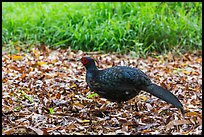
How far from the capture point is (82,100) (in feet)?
17.2

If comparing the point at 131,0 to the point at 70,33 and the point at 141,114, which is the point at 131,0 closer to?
the point at 70,33

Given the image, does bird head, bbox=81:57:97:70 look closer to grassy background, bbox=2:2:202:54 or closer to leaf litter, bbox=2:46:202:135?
leaf litter, bbox=2:46:202:135

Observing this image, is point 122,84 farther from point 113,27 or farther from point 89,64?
point 113,27

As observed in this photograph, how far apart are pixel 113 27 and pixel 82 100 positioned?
3.29 metres

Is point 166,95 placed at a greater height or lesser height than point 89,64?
lesser

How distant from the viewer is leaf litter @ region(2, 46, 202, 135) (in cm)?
420

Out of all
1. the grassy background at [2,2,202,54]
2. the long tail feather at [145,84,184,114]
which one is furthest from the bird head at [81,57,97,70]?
the grassy background at [2,2,202,54]

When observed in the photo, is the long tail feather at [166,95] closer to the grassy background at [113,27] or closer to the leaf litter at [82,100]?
the leaf litter at [82,100]

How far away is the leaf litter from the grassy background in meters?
0.42

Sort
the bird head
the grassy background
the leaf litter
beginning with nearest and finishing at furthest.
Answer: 1. the leaf litter
2. the bird head
3. the grassy background

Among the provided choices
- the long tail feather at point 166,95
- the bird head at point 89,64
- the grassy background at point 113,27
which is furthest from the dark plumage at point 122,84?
the grassy background at point 113,27

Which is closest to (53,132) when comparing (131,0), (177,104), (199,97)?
(177,104)

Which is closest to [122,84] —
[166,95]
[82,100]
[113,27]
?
[166,95]

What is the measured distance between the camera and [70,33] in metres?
8.47
